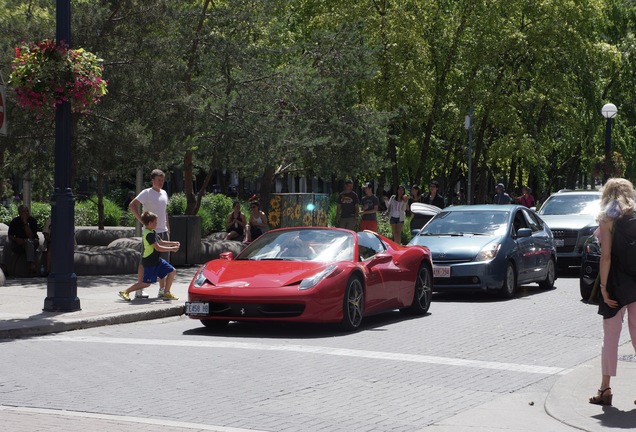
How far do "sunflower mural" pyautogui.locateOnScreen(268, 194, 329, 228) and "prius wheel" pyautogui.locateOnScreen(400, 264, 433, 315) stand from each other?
13.9 m

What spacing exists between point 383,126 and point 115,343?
71.1ft

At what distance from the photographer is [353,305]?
525 inches

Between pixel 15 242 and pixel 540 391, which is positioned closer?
pixel 540 391

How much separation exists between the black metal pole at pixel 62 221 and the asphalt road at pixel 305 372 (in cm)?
102

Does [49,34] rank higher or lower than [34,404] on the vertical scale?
higher

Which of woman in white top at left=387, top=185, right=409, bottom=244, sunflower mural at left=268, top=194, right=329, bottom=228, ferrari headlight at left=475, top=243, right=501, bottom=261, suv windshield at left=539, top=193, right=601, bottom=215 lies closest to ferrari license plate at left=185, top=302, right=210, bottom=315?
ferrari headlight at left=475, top=243, right=501, bottom=261

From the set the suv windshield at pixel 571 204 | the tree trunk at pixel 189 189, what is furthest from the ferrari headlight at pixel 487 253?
the tree trunk at pixel 189 189

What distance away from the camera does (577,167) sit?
2484 inches

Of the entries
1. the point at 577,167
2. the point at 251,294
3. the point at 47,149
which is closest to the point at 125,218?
the point at 47,149

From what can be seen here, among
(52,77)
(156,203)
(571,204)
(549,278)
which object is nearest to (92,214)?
(571,204)

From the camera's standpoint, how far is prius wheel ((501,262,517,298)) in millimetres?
→ 17938

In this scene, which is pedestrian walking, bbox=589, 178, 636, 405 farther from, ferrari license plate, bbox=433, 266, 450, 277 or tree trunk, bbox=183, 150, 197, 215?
tree trunk, bbox=183, 150, 197, 215

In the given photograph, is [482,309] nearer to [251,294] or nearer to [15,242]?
[251,294]

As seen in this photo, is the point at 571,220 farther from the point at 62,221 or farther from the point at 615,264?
the point at 615,264
